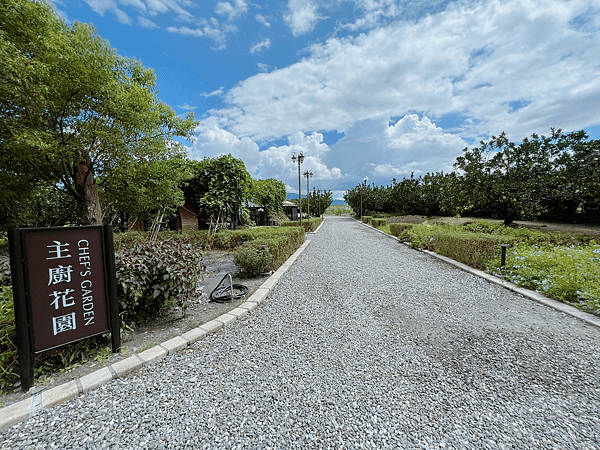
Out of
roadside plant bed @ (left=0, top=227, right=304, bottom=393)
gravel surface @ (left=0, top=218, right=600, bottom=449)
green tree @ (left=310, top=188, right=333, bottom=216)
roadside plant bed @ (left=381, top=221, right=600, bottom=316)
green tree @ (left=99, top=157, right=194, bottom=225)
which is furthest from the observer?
green tree @ (left=310, top=188, right=333, bottom=216)

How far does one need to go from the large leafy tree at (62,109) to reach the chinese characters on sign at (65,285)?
5744mm

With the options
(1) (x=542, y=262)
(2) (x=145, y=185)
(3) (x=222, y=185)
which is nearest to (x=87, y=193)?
(2) (x=145, y=185)

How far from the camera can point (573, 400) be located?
6.38 ft

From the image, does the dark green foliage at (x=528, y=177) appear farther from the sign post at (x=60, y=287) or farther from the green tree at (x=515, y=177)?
the sign post at (x=60, y=287)

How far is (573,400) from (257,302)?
3522 mm

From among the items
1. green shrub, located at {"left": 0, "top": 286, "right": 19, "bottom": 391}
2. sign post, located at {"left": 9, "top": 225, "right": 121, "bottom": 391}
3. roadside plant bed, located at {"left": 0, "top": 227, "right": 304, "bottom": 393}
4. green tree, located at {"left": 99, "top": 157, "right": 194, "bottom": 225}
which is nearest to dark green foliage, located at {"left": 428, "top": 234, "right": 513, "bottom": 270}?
roadside plant bed, located at {"left": 0, "top": 227, "right": 304, "bottom": 393}

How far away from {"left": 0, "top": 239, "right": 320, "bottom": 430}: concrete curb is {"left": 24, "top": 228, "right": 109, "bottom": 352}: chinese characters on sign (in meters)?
0.38

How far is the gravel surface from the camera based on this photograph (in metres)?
1.65

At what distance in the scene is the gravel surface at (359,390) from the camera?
5.42ft

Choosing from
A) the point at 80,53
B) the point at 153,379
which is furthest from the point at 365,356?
the point at 80,53

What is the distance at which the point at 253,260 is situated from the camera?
542cm

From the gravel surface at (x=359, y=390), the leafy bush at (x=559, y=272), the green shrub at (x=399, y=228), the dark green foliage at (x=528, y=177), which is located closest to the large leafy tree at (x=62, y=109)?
the gravel surface at (x=359, y=390)

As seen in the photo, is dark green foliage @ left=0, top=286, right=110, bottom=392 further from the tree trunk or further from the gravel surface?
the tree trunk

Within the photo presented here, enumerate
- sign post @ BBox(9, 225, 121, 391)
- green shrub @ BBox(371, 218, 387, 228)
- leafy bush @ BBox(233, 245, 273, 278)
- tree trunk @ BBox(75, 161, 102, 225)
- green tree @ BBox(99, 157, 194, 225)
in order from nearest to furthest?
1. sign post @ BBox(9, 225, 121, 391)
2. leafy bush @ BBox(233, 245, 273, 278)
3. tree trunk @ BBox(75, 161, 102, 225)
4. green tree @ BBox(99, 157, 194, 225)
5. green shrub @ BBox(371, 218, 387, 228)
